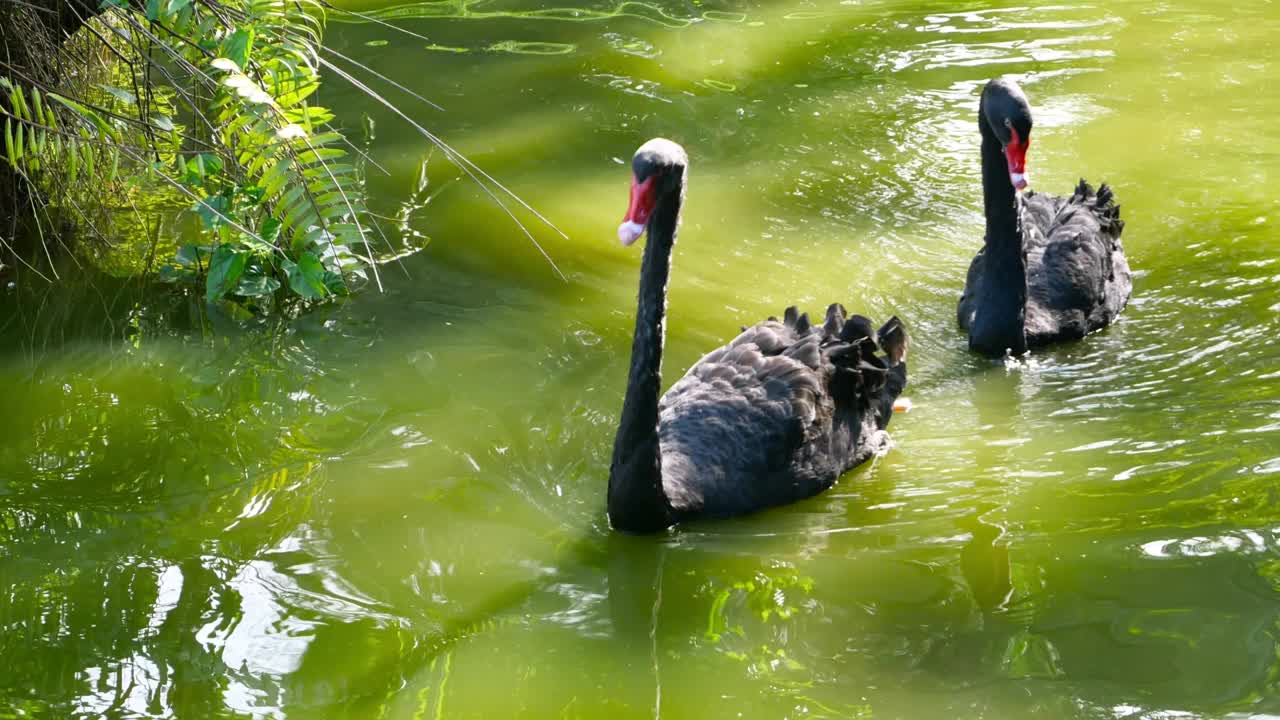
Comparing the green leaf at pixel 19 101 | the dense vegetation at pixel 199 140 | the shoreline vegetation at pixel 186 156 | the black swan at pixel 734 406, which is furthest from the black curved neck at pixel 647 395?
the green leaf at pixel 19 101

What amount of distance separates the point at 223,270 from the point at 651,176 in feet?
7.42

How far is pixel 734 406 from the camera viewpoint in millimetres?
4430

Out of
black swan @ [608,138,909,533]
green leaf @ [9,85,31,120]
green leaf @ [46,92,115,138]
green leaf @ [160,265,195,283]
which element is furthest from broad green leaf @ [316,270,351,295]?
black swan @ [608,138,909,533]

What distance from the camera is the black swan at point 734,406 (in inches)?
157

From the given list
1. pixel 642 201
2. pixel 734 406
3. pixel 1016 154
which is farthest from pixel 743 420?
pixel 1016 154

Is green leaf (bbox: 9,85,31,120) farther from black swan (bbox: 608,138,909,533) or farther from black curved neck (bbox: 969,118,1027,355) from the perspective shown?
black curved neck (bbox: 969,118,1027,355)

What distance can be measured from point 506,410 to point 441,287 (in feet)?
3.60

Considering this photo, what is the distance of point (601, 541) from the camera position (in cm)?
413

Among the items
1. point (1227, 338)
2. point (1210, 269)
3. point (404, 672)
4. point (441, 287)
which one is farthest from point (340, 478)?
point (1210, 269)

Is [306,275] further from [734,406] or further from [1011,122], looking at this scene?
[1011,122]

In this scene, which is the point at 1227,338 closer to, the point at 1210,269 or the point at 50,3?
the point at 1210,269

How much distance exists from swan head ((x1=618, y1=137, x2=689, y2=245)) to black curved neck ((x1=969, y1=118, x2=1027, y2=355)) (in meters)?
1.68

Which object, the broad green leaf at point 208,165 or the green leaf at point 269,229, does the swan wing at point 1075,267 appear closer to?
the green leaf at point 269,229

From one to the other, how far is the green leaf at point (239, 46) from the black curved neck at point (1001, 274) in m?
2.68
